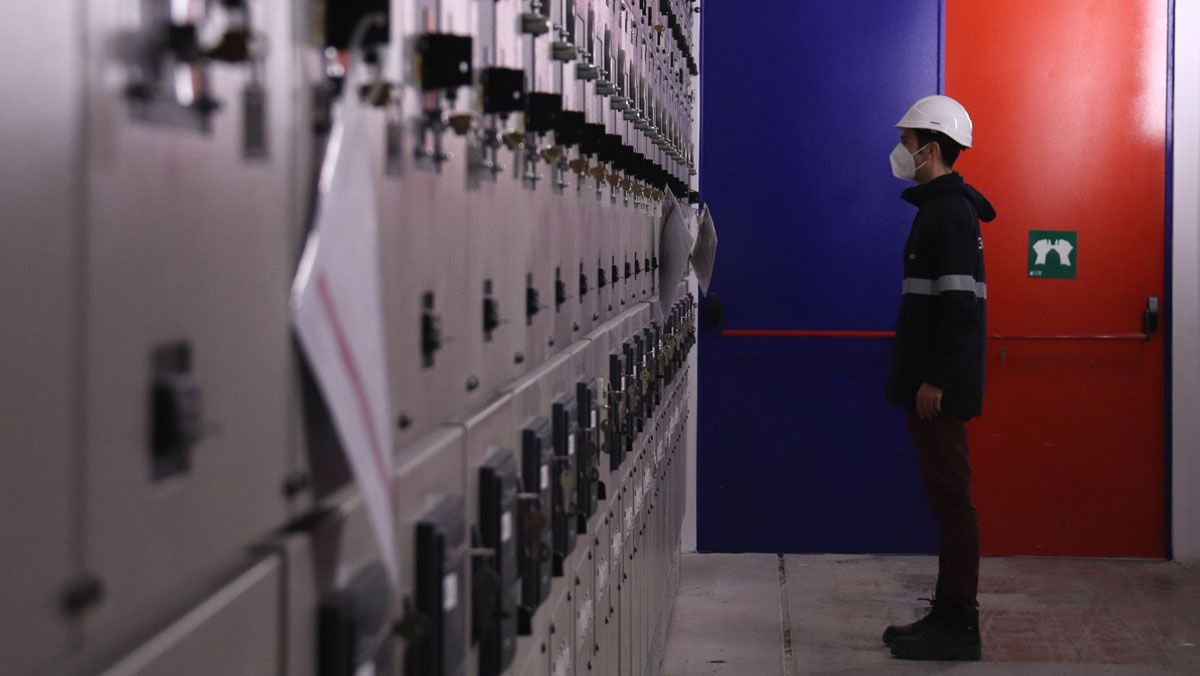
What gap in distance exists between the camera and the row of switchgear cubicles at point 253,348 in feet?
2.23

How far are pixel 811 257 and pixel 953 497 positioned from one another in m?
1.65

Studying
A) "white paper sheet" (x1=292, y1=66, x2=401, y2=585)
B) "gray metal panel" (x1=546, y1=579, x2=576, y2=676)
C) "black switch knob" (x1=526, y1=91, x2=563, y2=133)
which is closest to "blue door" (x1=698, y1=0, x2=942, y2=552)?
"gray metal panel" (x1=546, y1=579, x2=576, y2=676)

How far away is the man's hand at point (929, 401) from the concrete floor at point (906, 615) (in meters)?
0.81

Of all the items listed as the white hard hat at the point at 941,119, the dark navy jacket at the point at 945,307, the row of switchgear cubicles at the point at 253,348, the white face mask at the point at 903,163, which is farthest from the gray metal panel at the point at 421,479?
the white face mask at the point at 903,163

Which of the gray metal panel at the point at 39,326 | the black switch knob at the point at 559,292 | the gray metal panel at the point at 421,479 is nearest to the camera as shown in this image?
the gray metal panel at the point at 39,326

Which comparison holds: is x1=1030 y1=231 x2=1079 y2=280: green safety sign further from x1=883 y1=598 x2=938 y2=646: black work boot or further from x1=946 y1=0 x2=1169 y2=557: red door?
x1=883 y1=598 x2=938 y2=646: black work boot

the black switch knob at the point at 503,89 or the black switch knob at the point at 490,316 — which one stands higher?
the black switch knob at the point at 503,89

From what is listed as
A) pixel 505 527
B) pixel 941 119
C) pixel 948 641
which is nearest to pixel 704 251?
pixel 941 119

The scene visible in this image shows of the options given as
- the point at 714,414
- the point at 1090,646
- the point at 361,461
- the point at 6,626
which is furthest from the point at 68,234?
the point at 714,414

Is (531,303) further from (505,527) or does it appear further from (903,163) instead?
(903,163)

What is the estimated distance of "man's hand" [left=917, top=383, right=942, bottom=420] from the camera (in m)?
4.53

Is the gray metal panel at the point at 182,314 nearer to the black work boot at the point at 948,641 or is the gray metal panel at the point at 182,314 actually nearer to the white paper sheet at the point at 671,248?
the white paper sheet at the point at 671,248

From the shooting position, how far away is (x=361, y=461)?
0.97 meters

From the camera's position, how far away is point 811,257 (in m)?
6.03
